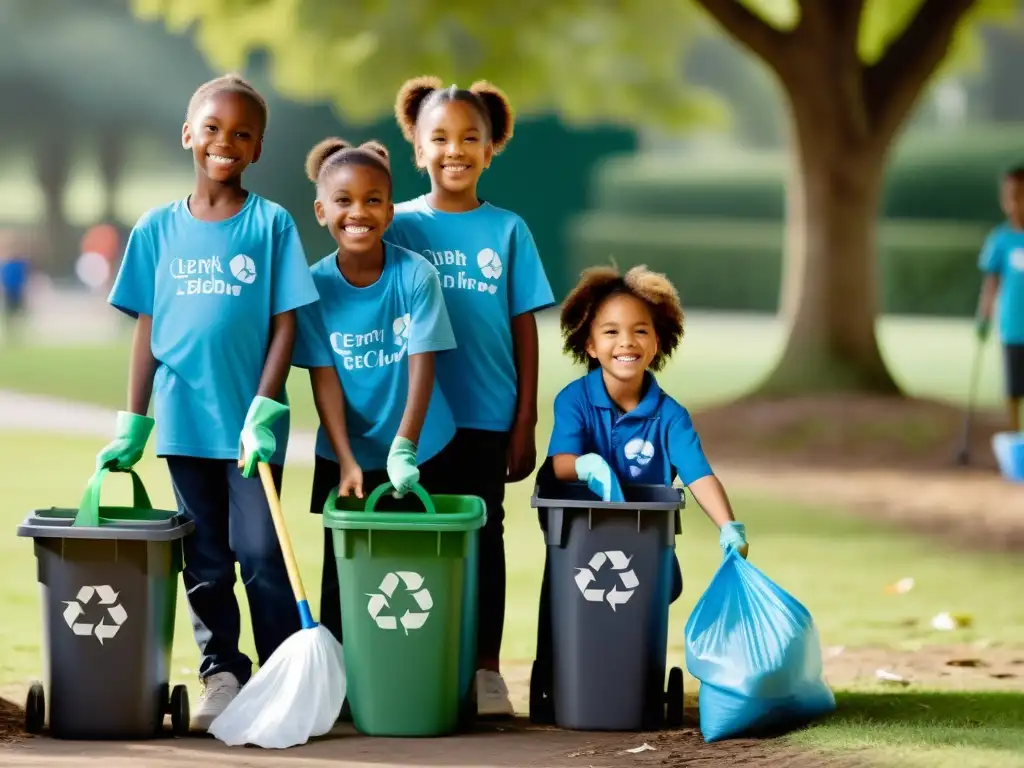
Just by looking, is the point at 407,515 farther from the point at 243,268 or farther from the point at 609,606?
the point at 243,268

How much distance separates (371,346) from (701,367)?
53.7 ft

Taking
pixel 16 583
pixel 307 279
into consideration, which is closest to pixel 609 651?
pixel 307 279

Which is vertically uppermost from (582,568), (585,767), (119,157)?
(119,157)

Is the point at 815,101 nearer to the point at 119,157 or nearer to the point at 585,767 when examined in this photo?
the point at 585,767

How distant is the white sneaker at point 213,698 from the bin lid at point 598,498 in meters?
1.09

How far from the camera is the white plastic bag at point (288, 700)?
17.6 ft

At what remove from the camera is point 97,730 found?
5461 mm

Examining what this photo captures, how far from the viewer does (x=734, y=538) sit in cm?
558

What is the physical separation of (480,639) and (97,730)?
1281 mm

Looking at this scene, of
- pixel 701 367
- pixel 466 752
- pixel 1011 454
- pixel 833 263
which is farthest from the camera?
pixel 701 367

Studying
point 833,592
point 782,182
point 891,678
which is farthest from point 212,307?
point 782,182

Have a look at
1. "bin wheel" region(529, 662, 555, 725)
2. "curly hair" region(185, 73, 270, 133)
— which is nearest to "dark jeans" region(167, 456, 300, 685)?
"bin wheel" region(529, 662, 555, 725)

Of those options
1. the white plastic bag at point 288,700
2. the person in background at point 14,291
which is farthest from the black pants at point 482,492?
the person in background at point 14,291

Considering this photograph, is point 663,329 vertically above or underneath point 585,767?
above
